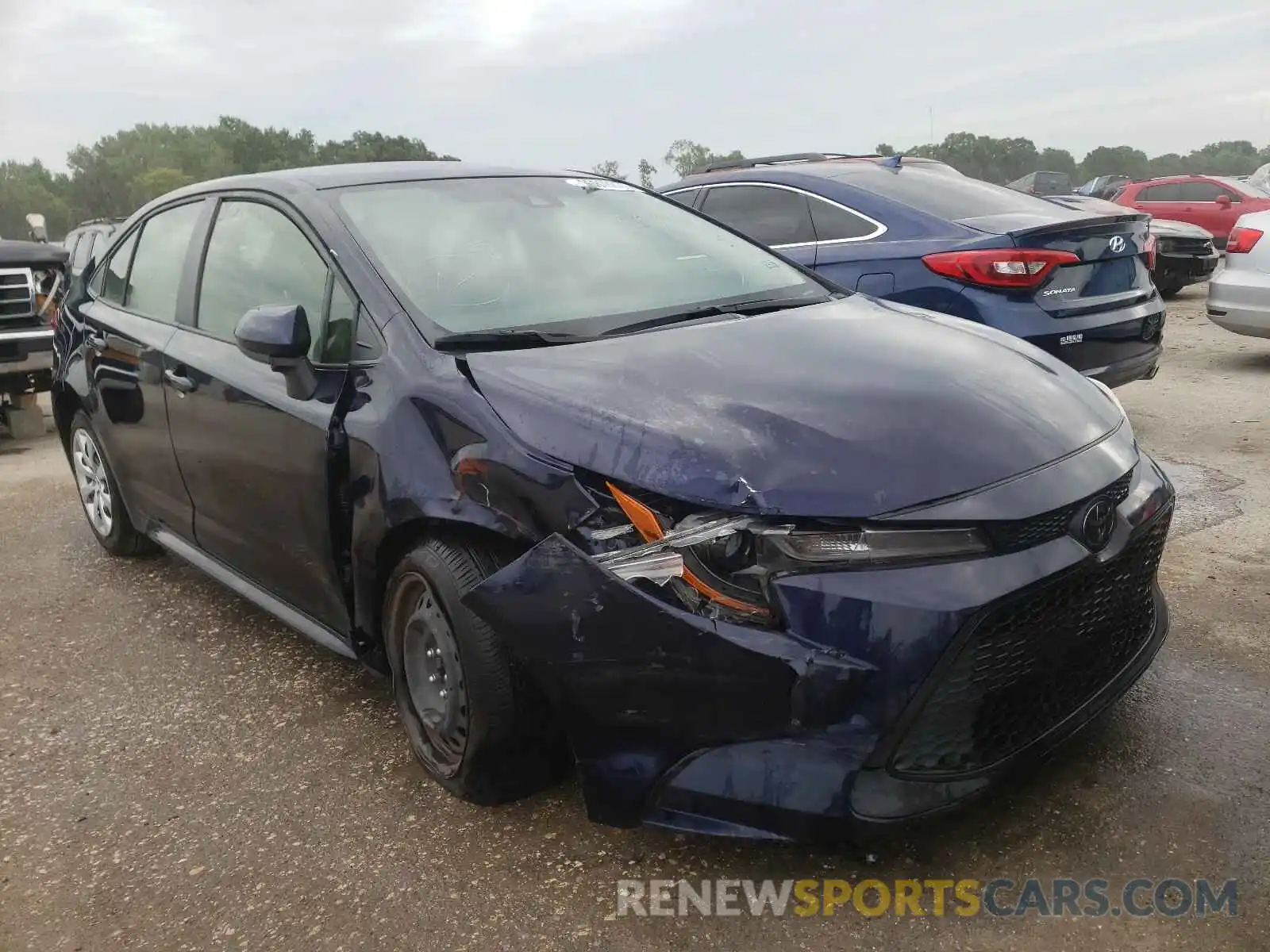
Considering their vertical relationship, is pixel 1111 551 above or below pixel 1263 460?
above

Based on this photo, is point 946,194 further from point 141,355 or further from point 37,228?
point 37,228

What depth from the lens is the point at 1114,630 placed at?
2451mm

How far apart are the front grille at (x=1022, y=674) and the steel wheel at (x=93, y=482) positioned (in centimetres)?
386

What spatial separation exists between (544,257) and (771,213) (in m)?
3.13

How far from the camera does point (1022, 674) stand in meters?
2.20

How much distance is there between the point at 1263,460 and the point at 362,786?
4659mm

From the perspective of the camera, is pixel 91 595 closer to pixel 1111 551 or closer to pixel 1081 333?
pixel 1111 551

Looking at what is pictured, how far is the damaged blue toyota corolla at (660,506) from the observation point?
2098 millimetres

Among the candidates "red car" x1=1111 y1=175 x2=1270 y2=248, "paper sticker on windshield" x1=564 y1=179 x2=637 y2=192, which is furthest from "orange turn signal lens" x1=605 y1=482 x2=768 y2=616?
"red car" x1=1111 y1=175 x2=1270 y2=248

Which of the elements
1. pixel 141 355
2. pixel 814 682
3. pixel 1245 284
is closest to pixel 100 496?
pixel 141 355

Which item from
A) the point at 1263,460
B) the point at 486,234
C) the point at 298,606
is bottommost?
the point at 1263,460

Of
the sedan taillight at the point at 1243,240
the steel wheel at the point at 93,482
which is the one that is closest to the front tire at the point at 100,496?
the steel wheel at the point at 93,482

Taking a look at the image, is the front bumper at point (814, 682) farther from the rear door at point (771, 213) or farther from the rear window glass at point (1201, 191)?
the rear window glass at point (1201, 191)

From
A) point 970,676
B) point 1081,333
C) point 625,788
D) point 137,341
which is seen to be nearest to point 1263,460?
point 1081,333
